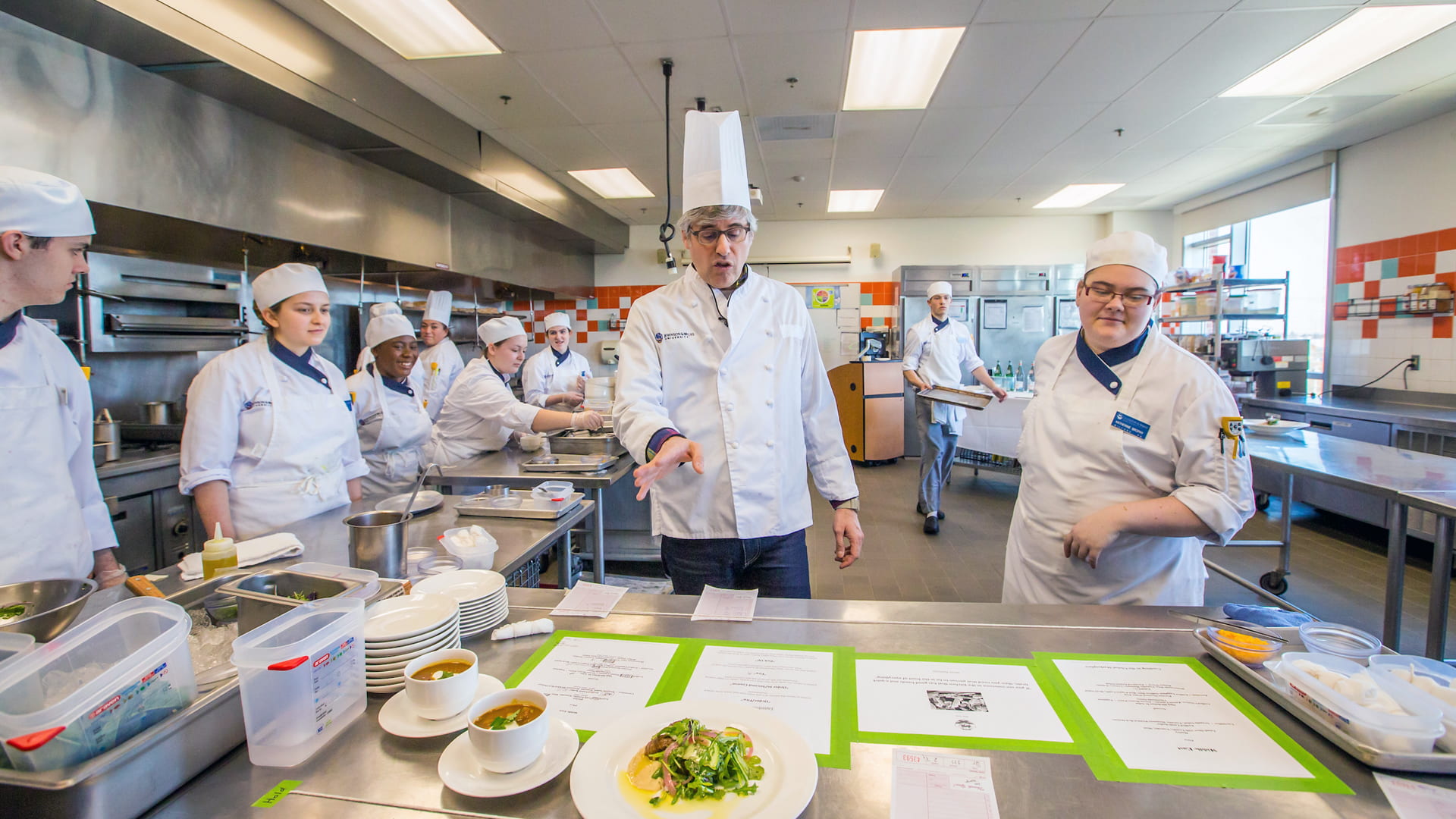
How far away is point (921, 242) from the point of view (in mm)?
8289

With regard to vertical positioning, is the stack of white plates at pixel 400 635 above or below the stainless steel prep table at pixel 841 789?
above

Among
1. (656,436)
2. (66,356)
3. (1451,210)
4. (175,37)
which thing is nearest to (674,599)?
(656,436)

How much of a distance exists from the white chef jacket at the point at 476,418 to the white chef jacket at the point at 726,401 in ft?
6.79

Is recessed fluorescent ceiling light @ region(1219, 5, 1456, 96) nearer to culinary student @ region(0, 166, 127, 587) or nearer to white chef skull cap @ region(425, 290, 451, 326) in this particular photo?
culinary student @ region(0, 166, 127, 587)

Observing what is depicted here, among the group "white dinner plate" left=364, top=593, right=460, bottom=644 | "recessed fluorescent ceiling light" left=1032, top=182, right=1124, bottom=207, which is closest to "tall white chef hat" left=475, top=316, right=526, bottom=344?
"white dinner plate" left=364, top=593, right=460, bottom=644

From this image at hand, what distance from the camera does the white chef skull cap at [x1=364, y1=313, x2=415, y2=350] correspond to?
11.2ft

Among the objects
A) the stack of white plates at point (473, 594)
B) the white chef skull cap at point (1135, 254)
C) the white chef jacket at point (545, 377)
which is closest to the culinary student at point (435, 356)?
the white chef jacket at point (545, 377)

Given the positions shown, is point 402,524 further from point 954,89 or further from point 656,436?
point 954,89

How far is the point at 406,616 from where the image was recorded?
3.59 ft

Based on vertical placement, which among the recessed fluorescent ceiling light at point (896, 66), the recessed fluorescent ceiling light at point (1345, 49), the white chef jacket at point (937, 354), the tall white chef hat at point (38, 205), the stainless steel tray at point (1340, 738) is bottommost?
the stainless steel tray at point (1340, 738)

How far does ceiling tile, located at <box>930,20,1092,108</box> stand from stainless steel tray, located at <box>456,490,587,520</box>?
3340 mm

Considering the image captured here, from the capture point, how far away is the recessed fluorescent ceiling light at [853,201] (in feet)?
22.7

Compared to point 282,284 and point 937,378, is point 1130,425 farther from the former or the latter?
point 937,378

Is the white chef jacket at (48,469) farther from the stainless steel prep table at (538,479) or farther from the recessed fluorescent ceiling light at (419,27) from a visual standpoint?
the recessed fluorescent ceiling light at (419,27)
